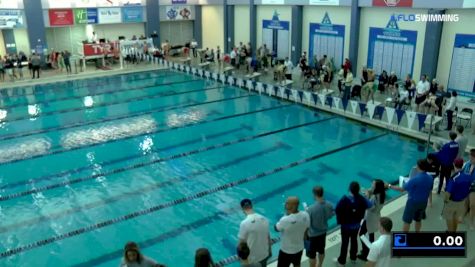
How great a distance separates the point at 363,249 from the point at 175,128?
7.06 metres

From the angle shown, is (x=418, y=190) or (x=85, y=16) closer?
(x=418, y=190)

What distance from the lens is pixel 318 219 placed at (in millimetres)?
4305

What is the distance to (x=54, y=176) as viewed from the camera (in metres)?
8.30

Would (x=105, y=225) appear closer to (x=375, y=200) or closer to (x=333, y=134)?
(x=375, y=200)

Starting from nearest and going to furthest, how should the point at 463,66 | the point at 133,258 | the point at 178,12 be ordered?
1. the point at 133,258
2. the point at 463,66
3. the point at 178,12

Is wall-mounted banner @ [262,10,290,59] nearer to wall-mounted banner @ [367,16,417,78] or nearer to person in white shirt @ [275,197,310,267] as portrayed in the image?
wall-mounted banner @ [367,16,417,78]

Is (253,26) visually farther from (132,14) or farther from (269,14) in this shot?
(132,14)

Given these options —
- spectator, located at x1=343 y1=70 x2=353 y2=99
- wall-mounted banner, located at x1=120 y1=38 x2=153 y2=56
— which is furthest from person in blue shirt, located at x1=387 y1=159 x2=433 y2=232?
wall-mounted banner, located at x1=120 y1=38 x2=153 y2=56

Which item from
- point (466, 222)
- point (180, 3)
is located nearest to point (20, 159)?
point (466, 222)

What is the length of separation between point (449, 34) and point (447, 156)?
776cm

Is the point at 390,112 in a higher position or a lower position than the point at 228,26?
lower

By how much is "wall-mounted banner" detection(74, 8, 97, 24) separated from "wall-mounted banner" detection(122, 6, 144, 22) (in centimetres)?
152

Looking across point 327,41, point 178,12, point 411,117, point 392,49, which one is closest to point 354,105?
point 411,117

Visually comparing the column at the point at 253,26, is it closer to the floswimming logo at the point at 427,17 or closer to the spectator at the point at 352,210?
the floswimming logo at the point at 427,17
